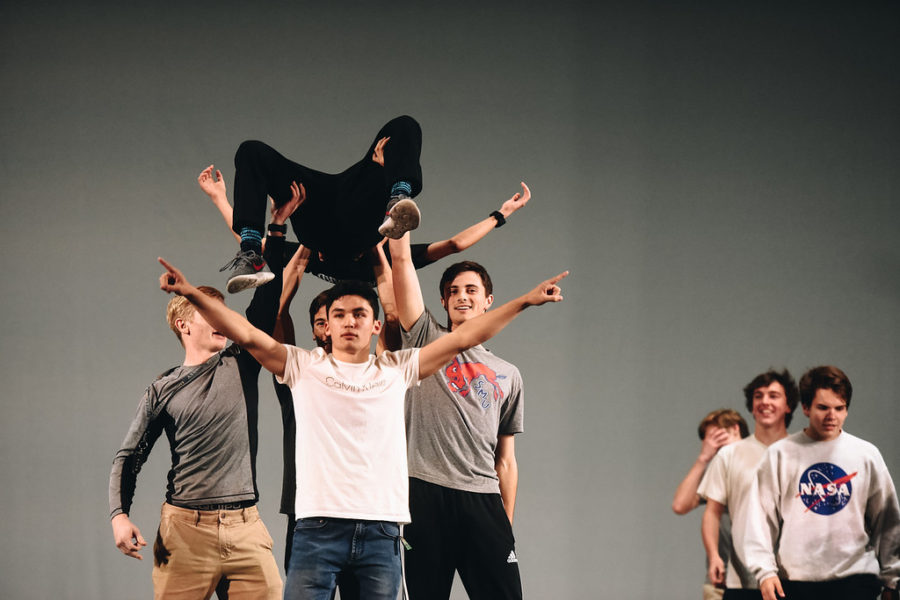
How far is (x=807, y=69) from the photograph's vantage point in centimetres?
525

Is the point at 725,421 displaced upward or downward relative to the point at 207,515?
upward

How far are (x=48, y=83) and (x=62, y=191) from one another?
61 centimetres

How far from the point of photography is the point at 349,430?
7.19ft

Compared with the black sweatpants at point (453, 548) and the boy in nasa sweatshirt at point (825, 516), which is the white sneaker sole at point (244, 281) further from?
the boy in nasa sweatshirt at point (825, 516)

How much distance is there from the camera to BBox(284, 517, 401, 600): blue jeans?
2094 mm

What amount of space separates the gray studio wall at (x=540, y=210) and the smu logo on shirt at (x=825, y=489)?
78.2 inches

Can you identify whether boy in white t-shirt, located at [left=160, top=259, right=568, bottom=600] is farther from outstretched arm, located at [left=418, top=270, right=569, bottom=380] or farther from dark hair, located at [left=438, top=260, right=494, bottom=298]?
dark hair, located at [left=438, top=260, right=494, bottom=298]

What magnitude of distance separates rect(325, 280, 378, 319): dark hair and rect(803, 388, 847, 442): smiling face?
1603 mm

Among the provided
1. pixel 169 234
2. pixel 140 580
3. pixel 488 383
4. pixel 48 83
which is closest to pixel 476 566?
pixel 488 383

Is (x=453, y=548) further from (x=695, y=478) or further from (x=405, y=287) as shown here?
(x=695, y=478)

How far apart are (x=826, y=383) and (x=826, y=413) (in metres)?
0.10

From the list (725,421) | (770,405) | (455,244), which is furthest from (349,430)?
(725,421)

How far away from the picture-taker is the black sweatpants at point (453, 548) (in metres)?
2.51

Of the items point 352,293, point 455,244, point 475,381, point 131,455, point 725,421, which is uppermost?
point 455,244
